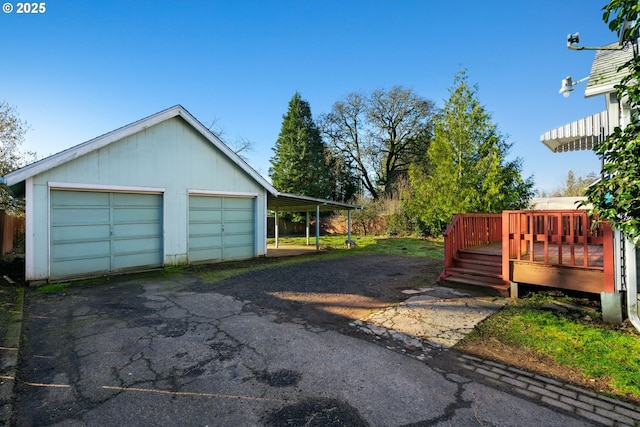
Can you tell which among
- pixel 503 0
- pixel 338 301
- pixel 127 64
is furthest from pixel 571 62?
pixel 127 64

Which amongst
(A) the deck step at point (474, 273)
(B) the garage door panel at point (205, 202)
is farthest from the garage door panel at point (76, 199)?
(A) the deck step at point (474, 273)

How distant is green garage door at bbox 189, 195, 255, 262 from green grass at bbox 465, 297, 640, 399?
8367 millimetres

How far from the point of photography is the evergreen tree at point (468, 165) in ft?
44.3

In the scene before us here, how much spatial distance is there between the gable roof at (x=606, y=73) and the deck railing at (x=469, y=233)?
3532mm

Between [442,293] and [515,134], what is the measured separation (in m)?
15.7

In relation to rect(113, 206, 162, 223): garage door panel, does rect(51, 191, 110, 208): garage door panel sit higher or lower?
higher

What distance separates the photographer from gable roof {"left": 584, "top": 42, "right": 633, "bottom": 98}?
171 inches

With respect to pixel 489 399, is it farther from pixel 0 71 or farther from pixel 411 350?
pixel 0 71

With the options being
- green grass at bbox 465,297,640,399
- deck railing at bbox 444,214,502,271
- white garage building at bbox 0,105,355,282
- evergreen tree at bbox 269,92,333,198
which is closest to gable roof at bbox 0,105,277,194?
white garage building at bbox 0,105,355,282

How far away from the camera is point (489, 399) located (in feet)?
8.54

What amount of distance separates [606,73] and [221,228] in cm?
1013

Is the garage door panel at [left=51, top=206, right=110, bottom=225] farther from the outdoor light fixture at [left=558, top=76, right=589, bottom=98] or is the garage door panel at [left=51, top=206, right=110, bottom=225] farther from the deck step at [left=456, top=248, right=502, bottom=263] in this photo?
the outdoor light fixture at [left=558, top=76, right=589, bottom=98]

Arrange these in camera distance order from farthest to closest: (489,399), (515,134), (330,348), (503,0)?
(515,134) → (503,0) → (330,348) → (489,399)

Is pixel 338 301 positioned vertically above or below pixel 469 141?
below
